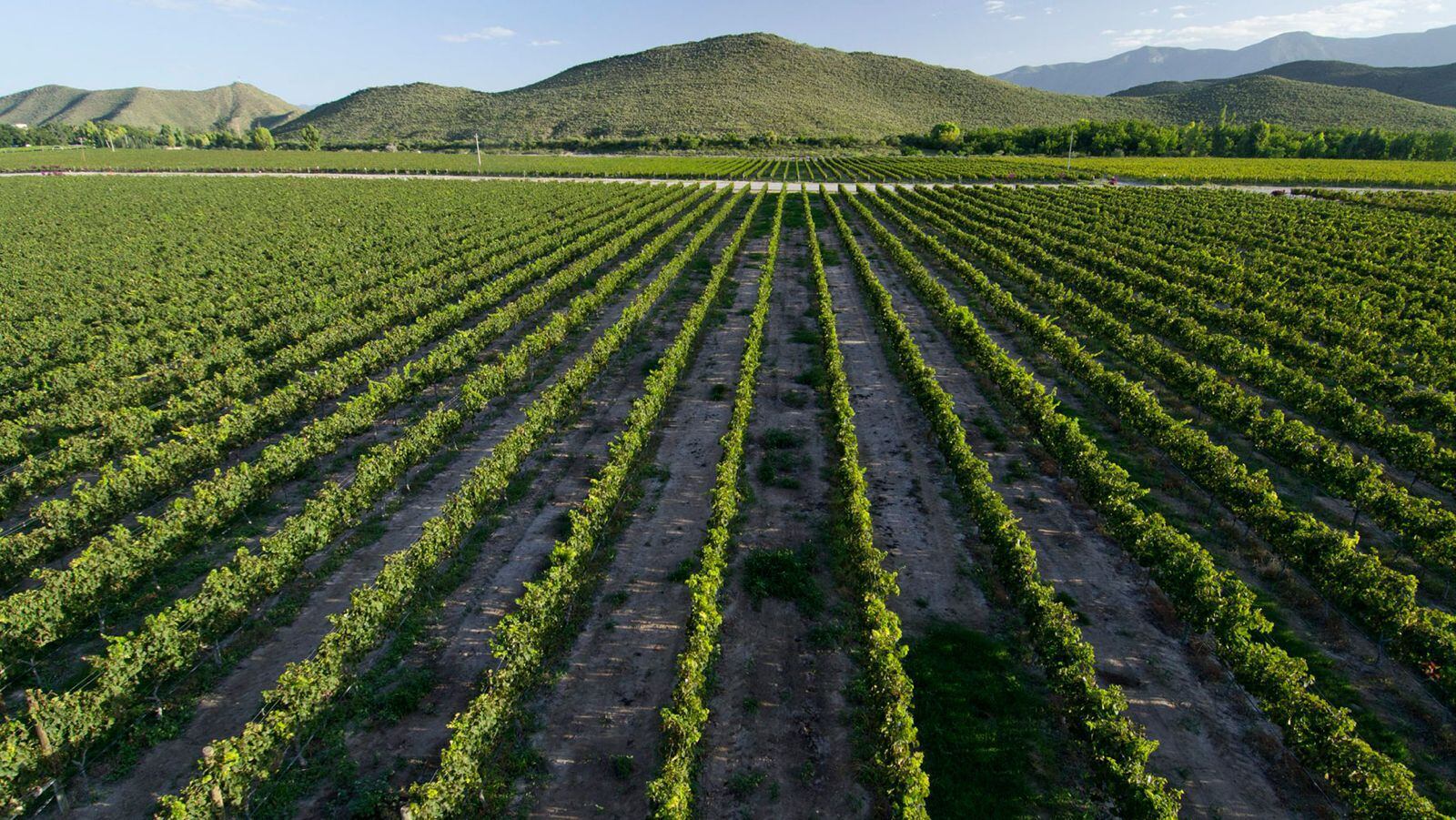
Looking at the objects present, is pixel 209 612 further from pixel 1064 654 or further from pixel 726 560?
pixel 1064 654

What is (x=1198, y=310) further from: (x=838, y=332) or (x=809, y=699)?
(x=809, y=699)

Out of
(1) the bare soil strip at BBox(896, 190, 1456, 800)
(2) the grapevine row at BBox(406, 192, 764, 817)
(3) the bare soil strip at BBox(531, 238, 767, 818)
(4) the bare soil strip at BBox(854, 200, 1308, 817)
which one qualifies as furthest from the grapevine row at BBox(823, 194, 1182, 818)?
(2) the grapevine row at BBox(406, 192, 764, 817)

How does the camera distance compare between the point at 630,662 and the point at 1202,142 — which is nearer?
the point at 630,662

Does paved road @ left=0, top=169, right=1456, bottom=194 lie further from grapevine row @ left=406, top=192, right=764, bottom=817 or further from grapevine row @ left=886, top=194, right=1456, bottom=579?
grapevine row @ left=406, top=192, right=764, bottom=817

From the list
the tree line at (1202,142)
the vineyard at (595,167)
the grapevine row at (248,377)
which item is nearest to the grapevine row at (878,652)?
the grapevine row at (248,377)

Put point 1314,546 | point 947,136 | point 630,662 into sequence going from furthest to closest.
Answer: point 947,136
point 1314,546
point 630,662

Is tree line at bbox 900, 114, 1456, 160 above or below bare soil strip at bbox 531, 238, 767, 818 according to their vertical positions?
above

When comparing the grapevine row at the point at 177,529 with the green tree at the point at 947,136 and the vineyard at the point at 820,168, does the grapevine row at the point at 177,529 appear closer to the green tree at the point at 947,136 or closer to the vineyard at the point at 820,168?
the vineyard at the point at 820,168

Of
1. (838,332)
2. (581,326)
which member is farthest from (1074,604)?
(581,326)

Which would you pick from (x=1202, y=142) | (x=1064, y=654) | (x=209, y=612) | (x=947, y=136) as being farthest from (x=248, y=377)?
(x=1202, y=142)
